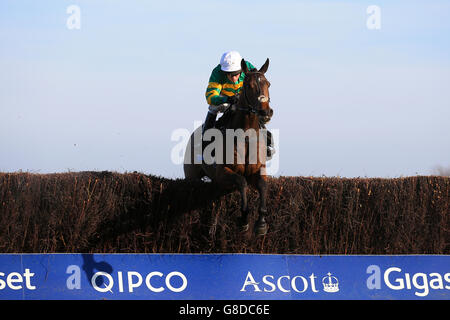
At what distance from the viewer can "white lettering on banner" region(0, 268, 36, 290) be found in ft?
39.4

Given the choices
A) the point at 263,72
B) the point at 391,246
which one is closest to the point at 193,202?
the point at 263,72

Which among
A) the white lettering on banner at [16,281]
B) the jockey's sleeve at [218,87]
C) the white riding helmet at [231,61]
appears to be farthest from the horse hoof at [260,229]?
the white lettering on banner at [16,281]

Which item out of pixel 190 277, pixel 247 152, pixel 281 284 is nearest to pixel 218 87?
pixel 247 152

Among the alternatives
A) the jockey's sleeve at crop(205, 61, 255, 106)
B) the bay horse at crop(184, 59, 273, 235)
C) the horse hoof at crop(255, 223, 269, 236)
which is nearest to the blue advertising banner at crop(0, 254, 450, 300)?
the horse hoof at crop(255, 223, 269, 236)

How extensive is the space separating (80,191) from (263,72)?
10.9ft

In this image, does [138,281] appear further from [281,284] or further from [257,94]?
[257,94]

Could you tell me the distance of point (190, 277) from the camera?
12.1 meters

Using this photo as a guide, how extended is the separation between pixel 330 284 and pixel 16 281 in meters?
4.70

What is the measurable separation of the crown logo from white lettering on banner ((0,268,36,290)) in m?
4.36

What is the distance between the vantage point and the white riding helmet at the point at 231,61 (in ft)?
41.1

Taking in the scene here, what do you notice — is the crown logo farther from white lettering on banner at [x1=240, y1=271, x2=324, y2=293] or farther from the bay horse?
the bay horse

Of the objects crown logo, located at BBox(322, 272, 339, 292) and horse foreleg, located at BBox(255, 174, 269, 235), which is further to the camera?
crown logo, located at BBox(322, 272, 339, 292)

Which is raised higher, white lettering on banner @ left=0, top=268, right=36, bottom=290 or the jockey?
the jockey

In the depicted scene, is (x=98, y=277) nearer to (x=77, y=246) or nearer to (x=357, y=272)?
(x=77, y=246)
